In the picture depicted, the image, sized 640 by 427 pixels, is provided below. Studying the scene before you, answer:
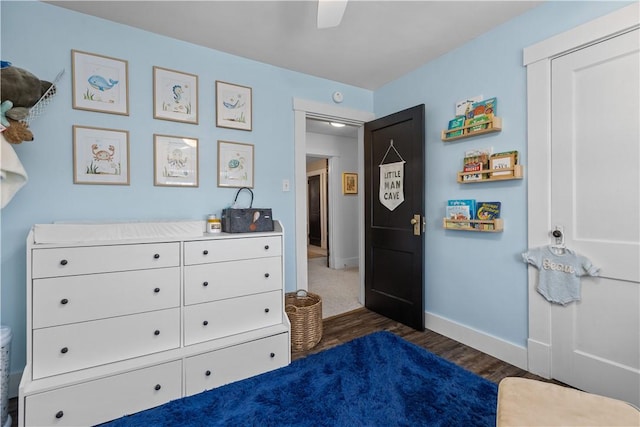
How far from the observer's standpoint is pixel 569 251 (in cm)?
183

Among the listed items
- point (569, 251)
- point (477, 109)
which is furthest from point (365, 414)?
point (477, 109)

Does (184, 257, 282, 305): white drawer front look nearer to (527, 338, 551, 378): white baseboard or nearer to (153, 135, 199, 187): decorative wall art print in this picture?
(153, 135, 199, 187): decorative wall art print

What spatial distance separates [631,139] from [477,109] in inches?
35.9

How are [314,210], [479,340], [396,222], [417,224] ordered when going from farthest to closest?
[314,210] → [396,222] → [417,224] → [479,340]

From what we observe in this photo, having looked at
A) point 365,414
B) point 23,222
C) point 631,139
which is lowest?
point 365,414

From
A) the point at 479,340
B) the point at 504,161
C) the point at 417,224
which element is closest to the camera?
the point at 504,161

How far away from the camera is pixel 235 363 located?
1.96m

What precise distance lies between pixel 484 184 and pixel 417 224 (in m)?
0.62

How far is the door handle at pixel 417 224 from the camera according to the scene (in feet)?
8.68

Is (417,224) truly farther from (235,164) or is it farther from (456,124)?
(235,164)

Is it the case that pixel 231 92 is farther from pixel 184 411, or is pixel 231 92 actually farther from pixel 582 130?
pixel 582 130

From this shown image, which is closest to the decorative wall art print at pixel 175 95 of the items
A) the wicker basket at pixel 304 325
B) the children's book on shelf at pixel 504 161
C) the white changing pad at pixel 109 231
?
the white changing pad at pixel 109 231

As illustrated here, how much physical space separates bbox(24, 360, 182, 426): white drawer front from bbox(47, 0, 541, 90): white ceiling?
7.23ft

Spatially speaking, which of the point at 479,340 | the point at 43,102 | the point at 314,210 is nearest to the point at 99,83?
the point at 43,102
